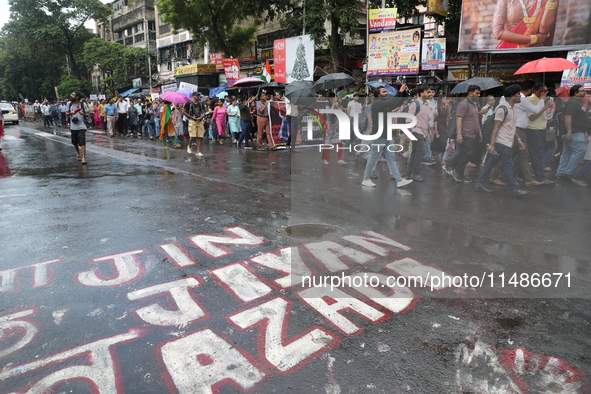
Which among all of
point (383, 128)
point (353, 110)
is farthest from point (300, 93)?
point (383, 128)

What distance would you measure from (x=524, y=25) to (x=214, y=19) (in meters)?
17.7

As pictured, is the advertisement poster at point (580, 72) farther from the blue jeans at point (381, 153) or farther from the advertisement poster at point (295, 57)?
the advertisement poster at point (295, 57)

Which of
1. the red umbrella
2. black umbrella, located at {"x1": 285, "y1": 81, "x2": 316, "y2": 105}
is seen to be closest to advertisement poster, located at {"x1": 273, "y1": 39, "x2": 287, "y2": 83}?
black umbrella, located at {"x1": 285, "y1": 81, "x2": 316, "y2": 105}

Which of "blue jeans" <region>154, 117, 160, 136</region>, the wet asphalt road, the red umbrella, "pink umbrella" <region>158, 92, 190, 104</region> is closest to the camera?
the wet asphalt road

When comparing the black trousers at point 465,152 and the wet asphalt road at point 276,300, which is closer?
the wet asphalt road at point 276,300

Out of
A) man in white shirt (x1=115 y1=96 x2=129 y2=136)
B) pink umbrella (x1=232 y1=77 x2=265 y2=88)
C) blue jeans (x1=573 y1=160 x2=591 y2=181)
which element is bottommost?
blue jeans (x1=573 y1=160 x2=591 y2=181)

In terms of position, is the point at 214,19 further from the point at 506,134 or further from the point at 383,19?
the point at 506,134

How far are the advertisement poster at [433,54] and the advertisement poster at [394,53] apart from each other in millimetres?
312

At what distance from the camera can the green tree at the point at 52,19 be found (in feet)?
150

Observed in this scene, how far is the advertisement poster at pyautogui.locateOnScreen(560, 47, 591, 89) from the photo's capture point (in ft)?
42.2

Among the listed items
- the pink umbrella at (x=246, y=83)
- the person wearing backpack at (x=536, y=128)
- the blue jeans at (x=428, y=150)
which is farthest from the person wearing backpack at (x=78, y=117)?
the person wearing backpack at (x=536, y=128)

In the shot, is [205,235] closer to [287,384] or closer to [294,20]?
[287,384]

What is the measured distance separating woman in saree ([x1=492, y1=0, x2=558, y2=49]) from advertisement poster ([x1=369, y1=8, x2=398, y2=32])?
380 centimetres

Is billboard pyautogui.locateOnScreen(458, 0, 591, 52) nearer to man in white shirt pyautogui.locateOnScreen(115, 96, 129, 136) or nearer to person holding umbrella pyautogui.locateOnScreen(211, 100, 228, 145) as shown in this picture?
person holding umbrella pyautogui.locateOnScreen(211, 100, 228, 145)
